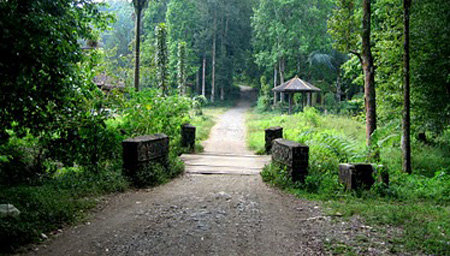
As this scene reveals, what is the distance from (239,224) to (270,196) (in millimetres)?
1793

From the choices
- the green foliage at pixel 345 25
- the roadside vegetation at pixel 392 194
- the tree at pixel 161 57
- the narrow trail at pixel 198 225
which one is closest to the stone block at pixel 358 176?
the roadside vegetation at pixel 392 194

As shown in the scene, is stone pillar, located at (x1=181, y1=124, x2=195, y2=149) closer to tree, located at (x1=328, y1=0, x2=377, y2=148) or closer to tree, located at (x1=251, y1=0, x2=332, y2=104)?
tree, located at (x1=328, y1=0, x2=377, y2=148)

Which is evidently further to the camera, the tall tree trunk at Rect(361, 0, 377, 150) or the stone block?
the tall tree trunk at Rect(361, 0, 377, 150)

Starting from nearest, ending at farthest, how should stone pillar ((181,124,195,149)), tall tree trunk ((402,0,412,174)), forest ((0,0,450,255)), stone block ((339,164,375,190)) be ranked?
forest ((0,0,450,255)) < stone block ((339,164,375,190)) < tall tree trunk ((402,0,412,174)) < stone pillar ((181,124,195,149))

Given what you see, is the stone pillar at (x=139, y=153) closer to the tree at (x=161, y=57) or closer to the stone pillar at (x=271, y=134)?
the stone pillar at (x=271, y=134)

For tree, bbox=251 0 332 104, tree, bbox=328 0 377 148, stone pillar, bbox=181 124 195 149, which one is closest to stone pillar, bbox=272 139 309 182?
tree, bbox=328 0 377 148

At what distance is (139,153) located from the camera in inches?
279

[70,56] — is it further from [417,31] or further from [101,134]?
[417,31]

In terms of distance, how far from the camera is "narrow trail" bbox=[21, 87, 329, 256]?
4223mm

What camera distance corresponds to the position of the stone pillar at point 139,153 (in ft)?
23.0

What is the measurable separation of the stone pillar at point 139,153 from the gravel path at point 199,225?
1.75 ft

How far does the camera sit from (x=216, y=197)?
6504 millimetres

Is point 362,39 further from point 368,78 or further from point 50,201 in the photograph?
point 50,201

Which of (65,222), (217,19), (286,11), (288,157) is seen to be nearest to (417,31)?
(288,157)
